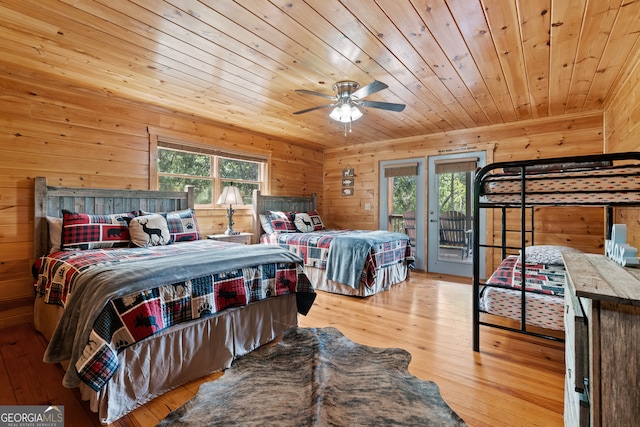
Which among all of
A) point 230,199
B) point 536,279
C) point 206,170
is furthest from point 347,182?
point 536,279

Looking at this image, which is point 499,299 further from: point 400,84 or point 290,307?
point 400,84

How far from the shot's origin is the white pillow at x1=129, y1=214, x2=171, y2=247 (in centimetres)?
283

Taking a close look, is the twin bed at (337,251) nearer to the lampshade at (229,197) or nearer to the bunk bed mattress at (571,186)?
the lampshade at (229,197)

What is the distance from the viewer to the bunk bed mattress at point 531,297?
2012 mm

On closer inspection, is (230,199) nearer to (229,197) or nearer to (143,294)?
(229,197)

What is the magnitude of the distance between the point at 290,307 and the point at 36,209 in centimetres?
245

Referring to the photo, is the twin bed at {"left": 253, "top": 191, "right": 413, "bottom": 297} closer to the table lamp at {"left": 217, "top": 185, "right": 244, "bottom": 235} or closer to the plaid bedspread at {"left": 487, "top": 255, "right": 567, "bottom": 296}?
the table lamp at {"left": 217, "top": 185, "right": 244, "bottom": 235}

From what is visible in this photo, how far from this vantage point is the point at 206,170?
433cm

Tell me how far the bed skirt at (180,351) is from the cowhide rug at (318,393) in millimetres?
129

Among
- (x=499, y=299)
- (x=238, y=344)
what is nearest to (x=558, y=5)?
(x=499, y=299)

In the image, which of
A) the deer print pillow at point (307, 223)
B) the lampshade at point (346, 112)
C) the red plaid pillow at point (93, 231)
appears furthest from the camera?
the deer print pillow at point (307, 223)

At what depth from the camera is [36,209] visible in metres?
2.72

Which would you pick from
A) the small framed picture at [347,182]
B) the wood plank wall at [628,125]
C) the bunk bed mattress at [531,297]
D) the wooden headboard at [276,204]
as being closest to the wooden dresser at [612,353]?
the bunk bed mattress at [531,297]

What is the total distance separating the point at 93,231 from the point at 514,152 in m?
5.11
